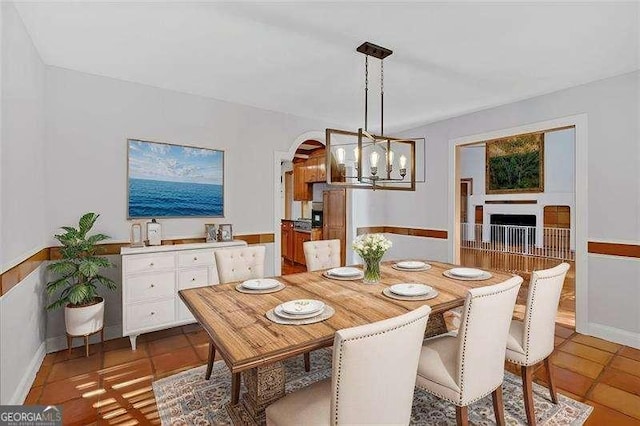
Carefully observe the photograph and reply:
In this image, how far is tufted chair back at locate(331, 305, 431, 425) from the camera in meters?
1.10

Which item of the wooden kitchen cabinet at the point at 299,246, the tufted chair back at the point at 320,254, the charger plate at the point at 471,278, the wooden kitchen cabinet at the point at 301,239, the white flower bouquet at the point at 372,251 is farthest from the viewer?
the wooden kitchen cabinet at the point at 299,246

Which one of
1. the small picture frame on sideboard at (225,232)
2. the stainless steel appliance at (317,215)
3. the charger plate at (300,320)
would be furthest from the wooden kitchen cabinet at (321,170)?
the charger plate at (300,320)

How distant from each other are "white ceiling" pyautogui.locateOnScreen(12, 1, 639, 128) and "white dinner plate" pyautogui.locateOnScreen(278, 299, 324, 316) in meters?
1.79

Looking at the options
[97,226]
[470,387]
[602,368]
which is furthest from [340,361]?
[97,226]

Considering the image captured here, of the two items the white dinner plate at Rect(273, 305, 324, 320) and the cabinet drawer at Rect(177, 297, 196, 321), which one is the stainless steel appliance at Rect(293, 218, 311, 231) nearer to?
the cabinet drawer at Rect(177, 297, 196, 321)

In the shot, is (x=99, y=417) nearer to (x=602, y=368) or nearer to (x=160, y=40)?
(x=160, y=40)

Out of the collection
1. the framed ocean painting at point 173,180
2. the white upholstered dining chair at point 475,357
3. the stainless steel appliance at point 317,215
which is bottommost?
the white upholstered dining chair at point 475,357

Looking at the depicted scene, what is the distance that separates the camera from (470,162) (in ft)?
32.8

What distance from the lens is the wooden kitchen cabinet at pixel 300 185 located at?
280 inches

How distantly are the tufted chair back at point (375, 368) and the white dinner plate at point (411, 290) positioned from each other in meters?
0.68

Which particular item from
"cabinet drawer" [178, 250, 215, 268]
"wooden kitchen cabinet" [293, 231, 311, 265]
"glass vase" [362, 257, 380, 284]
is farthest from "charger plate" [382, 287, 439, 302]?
"wooden kitchen cabinet" [293, 231, 311, 265]

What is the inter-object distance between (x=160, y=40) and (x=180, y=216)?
1758mm

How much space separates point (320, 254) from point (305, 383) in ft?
3.79

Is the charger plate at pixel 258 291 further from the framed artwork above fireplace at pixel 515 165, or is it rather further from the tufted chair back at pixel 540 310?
the framed artwork above fireplace at pixel 515 165
